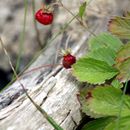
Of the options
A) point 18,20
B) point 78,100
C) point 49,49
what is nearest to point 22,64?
point 18,20

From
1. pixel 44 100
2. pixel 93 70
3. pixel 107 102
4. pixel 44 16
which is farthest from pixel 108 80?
pixel 44 16

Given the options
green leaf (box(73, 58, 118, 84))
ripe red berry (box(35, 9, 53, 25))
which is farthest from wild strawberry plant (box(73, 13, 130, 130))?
ripe red berry (box(35, 9, 53, 25))

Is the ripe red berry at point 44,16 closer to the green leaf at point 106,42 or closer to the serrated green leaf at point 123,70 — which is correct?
the green leaf at point 106,42

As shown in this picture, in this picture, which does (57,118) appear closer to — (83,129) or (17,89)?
(83,129)

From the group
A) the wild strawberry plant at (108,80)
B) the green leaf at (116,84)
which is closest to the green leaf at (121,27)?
the wild strawberry plant at (108,80)

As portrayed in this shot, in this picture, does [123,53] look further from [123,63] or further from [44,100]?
[44,100]

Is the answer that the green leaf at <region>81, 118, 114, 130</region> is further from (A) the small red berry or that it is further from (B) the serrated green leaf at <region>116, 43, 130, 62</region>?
(B) the serrated green leaf at <region>116, 43, 130, 62</region>
